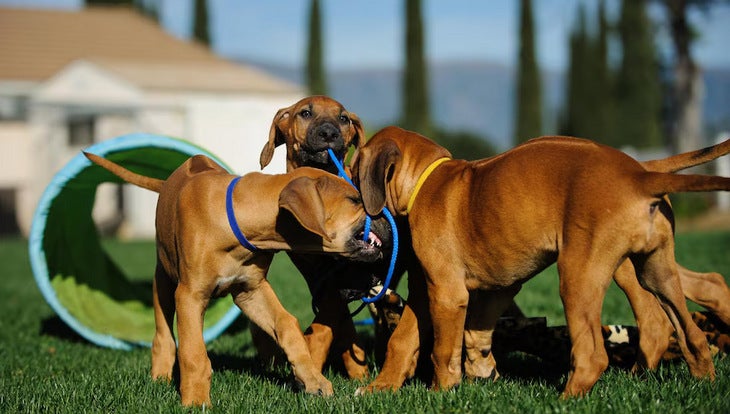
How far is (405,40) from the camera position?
3503cm

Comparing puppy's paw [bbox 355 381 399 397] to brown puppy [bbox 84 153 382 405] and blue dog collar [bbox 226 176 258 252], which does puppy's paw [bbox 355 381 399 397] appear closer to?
brown puppy [bbox 84 153 382 405]

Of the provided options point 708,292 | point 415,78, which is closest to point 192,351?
point 708,292

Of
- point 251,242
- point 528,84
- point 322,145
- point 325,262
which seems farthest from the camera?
point 528,84

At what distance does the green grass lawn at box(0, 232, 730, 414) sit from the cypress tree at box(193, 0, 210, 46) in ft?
120

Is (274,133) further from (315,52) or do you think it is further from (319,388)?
(315,52)

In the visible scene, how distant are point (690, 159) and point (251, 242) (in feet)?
8.24

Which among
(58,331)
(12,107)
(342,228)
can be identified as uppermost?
(12,107)

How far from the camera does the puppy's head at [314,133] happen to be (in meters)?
6.02

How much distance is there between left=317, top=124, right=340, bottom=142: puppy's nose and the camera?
19.7 feet

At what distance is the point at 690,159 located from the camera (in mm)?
4586

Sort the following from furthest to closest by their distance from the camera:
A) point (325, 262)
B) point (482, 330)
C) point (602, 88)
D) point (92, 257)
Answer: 1. point (602, 88)
2. point (92, 257)
3. point (325, 262)
4. point (482, 330)

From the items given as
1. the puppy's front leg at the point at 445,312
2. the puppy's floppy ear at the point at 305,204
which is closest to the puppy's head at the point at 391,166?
the puppy's floppy ear at the point at 305,204

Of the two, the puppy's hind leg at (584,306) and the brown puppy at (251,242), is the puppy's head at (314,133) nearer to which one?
the brown puppy at (251,242)

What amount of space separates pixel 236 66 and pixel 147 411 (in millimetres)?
31825
